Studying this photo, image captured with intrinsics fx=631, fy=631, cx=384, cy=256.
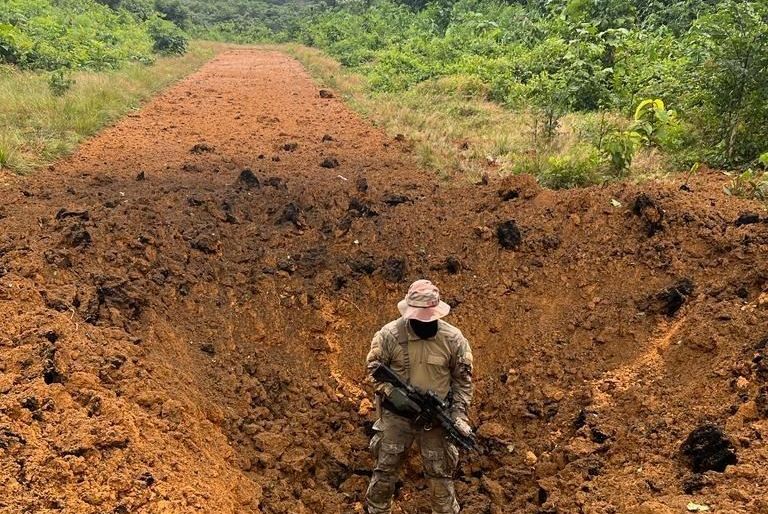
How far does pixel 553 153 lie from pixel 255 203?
4125 mm

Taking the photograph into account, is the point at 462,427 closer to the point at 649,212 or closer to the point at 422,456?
the point at 422,456

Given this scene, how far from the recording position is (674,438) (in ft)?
12.7

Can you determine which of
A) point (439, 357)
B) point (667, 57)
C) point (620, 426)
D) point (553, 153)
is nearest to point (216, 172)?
point (553, 153)

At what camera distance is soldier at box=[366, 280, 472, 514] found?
3.91 meters

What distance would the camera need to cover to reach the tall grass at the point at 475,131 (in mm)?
8102

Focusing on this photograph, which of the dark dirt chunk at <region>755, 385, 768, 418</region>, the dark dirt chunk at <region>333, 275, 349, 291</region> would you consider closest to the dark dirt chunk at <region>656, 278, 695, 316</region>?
the dark dirt chunk at <region>755, 385, 768, 418</region>

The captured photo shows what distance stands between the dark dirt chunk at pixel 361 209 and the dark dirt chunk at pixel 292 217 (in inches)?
22.5

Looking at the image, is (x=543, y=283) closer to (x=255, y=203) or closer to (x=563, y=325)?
(x=563, y=325)

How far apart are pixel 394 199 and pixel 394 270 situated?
1.45 metres

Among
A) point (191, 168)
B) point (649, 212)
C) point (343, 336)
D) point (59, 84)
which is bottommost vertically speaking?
point (59, 84)

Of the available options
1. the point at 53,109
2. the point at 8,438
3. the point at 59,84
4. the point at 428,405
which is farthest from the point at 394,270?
the point at 59,84

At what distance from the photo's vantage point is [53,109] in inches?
416

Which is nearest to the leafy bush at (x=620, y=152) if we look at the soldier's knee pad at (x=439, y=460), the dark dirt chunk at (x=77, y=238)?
the soldier's knee pad at (x=439, y=460)

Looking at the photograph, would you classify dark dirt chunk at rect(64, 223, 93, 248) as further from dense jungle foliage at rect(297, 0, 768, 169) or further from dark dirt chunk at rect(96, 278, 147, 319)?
dense jungle foliage at rect(297, 0, 768, 169)
